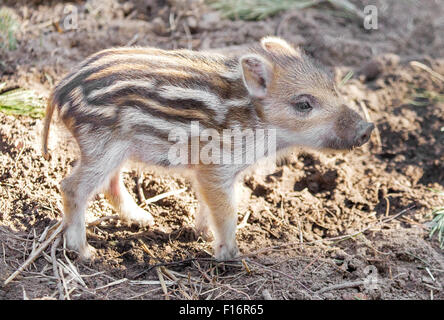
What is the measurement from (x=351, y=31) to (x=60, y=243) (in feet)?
15.5

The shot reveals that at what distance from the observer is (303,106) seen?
4.16 meters

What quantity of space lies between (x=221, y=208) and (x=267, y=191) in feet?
3.10

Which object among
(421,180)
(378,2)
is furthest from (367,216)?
(378,2)

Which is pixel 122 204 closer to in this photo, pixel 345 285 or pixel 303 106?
pixel 303 106

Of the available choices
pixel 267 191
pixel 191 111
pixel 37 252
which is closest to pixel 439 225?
pixel 267 191

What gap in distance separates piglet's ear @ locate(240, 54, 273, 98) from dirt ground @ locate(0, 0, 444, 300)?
683 millimetres

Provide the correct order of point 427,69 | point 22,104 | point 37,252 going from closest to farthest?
point 37,252 → point 22,104 → point 427,69

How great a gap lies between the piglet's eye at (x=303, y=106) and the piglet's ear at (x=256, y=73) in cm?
26

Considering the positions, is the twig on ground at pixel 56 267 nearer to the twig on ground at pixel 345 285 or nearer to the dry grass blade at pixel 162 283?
the dry grass blade at pixel 162 283

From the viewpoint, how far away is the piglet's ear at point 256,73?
13.3 ft

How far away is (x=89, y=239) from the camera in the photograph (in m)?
4.33

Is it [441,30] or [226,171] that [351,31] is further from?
[226,171]

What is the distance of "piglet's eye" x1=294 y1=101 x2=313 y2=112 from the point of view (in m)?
4.16

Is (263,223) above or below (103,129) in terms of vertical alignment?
below
